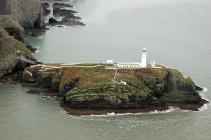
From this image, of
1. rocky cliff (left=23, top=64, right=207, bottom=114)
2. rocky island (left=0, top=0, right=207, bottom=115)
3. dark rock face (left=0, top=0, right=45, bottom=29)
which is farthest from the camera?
dark rock face (left=0, top=0, right=45, bottom=29)

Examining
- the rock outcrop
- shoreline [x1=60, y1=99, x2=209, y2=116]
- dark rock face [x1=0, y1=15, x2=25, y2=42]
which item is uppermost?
dark rock face [x1=0, y1=15, x2=25, y2=42]

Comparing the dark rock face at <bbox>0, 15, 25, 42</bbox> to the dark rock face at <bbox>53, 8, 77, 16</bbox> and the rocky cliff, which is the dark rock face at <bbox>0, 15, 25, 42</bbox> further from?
the dark rock face at <bbox>53, 8, 77, 16</bbox>

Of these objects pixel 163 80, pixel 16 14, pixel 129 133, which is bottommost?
pixel 129 133

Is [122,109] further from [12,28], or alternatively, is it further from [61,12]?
[61,12]

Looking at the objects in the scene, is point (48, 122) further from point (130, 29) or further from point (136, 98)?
point (130, 29)

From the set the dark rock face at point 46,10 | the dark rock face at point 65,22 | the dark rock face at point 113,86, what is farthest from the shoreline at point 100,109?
the dark rock face at point 46,10

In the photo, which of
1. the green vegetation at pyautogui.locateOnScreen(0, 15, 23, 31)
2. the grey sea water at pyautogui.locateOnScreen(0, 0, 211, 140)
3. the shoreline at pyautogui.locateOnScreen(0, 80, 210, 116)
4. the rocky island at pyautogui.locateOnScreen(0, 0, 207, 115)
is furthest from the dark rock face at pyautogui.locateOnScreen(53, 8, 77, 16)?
the shoreline at pyautogui.locateOnScreen(0, 80, 210, 116)

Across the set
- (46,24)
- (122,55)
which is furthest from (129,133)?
(46,24)
